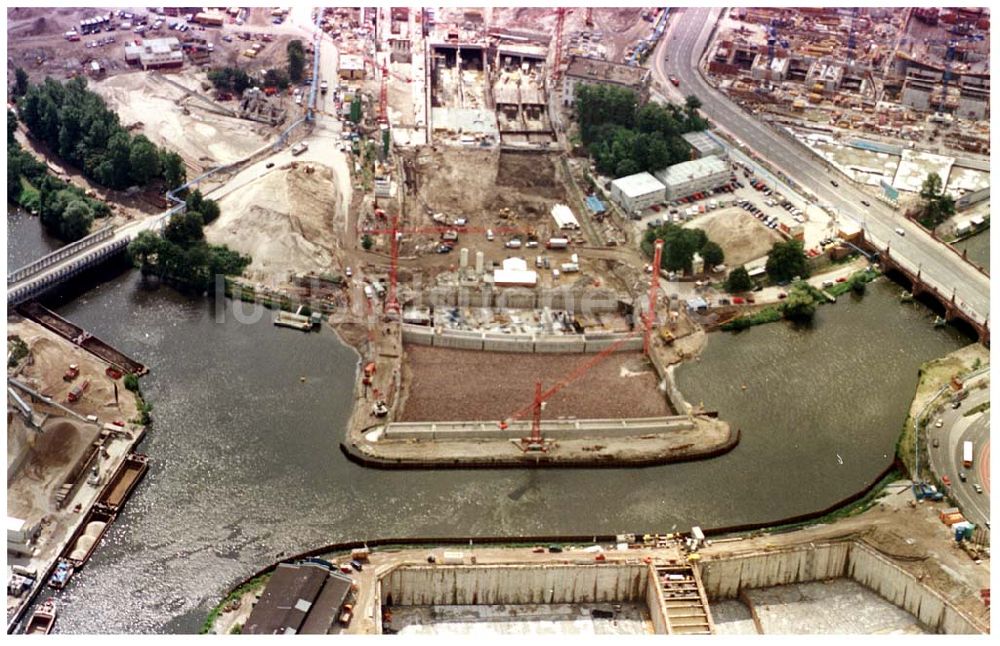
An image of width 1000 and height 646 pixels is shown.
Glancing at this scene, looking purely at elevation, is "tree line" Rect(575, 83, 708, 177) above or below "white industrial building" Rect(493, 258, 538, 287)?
above

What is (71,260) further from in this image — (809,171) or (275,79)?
(809,171)

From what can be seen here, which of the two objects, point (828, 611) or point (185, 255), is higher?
point (185, 255)

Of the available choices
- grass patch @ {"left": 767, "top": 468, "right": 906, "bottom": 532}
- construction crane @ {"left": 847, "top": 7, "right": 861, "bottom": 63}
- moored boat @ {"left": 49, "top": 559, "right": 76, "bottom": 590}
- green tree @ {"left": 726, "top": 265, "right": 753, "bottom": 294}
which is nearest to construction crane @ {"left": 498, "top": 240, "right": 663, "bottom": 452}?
green tree @ {"left": 726, "top": 265, "right": 753, "bottom": 294}

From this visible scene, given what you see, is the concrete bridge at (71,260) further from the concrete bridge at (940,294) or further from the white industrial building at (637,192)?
the concrete bridge at (940,294)

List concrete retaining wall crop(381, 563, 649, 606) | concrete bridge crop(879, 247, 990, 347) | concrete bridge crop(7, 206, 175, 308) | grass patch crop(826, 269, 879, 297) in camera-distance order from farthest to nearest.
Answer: grass patch crop(826, 269, 879, 297), concrete bridge crop(7, 206, 175, 308), concrete bridge crop(879, 247, 990, 347), concrete retaining wall crop(381, 563, 649, 606)

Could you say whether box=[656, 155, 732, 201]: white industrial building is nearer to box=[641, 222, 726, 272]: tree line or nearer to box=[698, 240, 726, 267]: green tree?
box=[641, 222, 726, 272]: tree line

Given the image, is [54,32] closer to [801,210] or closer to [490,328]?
[490,328]

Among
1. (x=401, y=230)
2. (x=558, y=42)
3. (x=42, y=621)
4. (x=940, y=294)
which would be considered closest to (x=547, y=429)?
(x=401, y=230)
